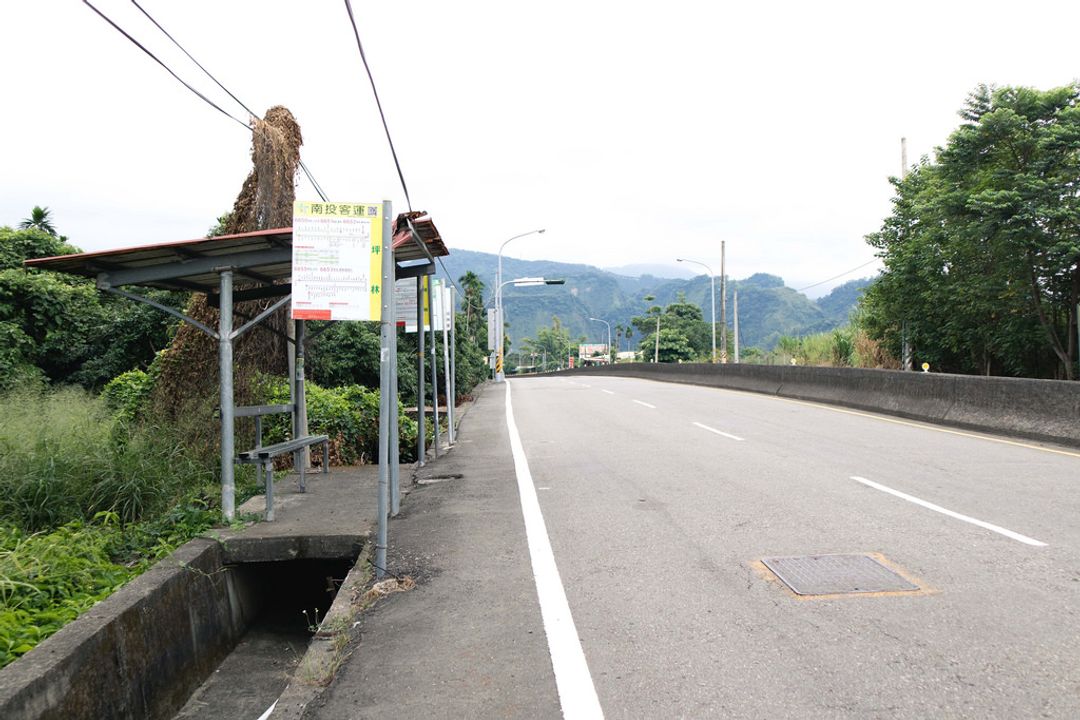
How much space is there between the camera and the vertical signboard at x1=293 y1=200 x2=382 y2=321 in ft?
19.1

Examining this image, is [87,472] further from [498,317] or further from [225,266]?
[498,317]

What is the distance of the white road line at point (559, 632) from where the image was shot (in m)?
3.55

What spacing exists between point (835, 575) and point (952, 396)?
11.1 metres

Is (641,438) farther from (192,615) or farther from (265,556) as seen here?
(192,615)

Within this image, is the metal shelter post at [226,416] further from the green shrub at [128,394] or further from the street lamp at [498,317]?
the street lamp at [498,317]

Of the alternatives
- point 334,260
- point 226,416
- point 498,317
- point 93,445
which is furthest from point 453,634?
point 498,317

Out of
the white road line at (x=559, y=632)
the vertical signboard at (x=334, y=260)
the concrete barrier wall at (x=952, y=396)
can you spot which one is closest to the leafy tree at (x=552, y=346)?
the concrete barrier wall at (x=952, y=396)

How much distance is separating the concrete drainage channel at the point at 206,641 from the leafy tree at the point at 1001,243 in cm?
1852

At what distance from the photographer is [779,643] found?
13.6ft

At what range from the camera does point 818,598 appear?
15.7 ft

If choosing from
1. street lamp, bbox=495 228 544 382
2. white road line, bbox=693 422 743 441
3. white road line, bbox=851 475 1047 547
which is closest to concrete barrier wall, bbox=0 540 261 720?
white road line, bbox=851 475 1047 547

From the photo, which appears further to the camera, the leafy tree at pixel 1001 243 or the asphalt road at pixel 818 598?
the leafy tree at pixel 1001 243

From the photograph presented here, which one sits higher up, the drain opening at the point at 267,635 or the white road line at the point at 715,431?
the white road line at the point at 715,431

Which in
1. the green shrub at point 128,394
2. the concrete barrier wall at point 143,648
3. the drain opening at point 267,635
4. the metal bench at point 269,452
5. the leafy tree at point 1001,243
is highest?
the leafy tree at point 1001,243
